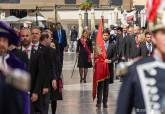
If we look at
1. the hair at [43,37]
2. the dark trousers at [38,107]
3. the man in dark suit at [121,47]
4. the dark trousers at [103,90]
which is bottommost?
the dark trousers at [103,90]

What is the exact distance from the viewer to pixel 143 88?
16.9 feet

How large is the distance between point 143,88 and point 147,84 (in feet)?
0.14

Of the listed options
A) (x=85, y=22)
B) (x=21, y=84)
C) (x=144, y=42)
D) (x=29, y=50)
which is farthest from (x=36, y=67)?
(x=85, y=22)

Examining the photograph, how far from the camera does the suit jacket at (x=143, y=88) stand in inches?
201

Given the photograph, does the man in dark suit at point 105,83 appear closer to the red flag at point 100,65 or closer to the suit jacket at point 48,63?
the red flag at point 100,65

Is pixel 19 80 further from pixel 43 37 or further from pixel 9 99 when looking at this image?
pixel 43 37

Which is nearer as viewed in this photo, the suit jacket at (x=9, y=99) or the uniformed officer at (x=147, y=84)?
the suit jacket at (x=9, y=99)

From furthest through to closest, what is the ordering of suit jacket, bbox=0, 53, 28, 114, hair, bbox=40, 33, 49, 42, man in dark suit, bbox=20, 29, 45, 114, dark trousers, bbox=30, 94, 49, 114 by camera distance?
hair, bbox=40, 33, 49, 42, dark trousers, bbox=30, 94, 49, 114, man in dark suit, bbox=20, 29, 45, 114, suit jacket, bbox=0, 53, 28, 114

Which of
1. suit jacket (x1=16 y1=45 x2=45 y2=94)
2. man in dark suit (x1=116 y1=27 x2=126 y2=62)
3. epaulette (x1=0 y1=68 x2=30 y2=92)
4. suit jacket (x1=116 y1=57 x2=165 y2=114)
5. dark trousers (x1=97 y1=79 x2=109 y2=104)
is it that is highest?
epaulette (x1=0 y1=68 x2=30 y2=92)

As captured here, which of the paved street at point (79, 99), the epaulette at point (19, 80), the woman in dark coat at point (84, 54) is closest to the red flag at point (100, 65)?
the paved street at point (79, 99)

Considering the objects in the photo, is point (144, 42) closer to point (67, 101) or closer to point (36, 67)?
point (67, 101)

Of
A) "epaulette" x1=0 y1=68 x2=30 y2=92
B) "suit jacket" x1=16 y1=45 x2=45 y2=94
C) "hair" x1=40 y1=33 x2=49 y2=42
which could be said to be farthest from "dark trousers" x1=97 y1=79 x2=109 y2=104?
"epaulette" x1=0 y1=68 x2=30 y2=92

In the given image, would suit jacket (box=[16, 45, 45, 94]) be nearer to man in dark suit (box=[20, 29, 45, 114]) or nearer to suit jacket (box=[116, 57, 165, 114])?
man in dark suit (box=[20, 29, 45, 114])

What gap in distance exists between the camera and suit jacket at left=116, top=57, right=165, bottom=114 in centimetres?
512
